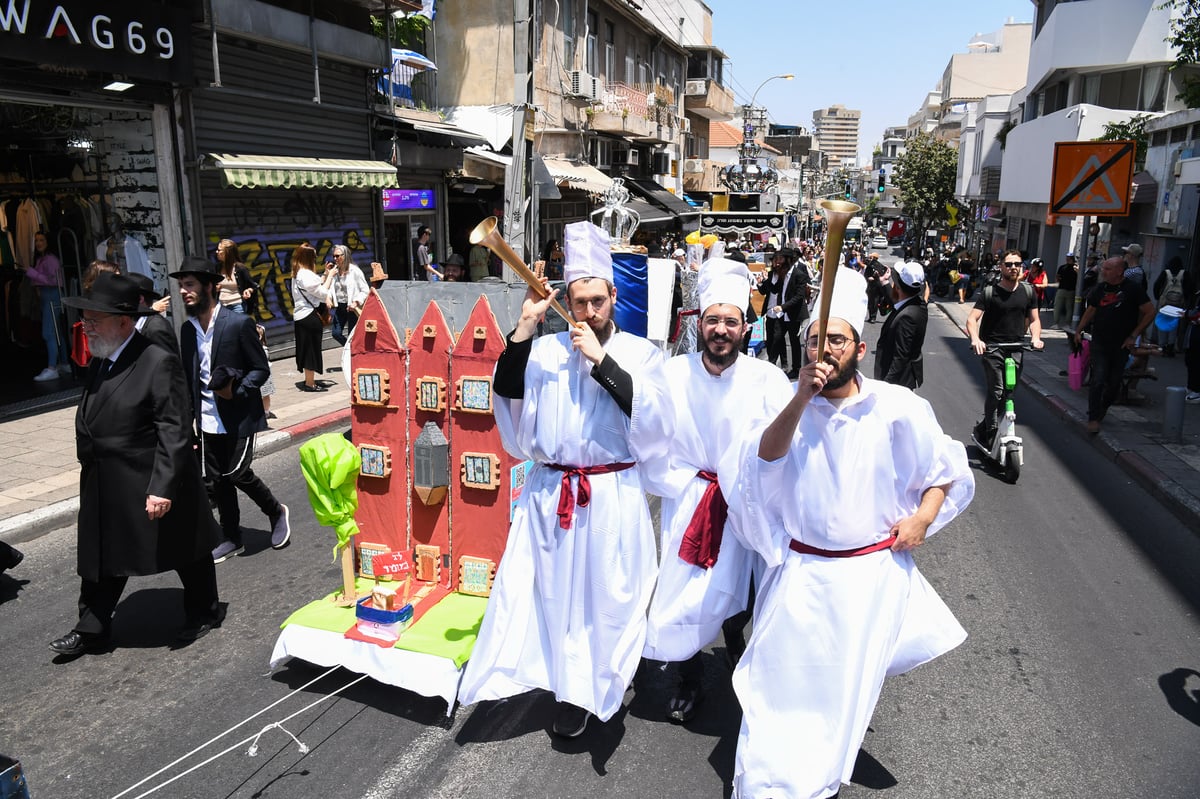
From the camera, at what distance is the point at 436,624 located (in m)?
4.08

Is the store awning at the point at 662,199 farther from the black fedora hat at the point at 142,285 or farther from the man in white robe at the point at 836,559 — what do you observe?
the man in white robe at the point at 836,559

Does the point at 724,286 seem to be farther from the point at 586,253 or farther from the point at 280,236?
the point at 280,236

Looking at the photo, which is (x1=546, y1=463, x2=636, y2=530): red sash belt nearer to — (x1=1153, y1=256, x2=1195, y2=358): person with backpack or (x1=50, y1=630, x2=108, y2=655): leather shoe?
(x1=50, y1=630, x2=108, y2=655): leather shoe

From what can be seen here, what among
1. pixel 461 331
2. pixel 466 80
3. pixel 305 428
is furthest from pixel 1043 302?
pixel 461 331

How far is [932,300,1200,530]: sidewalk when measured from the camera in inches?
289

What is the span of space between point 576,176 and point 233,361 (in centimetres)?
1697

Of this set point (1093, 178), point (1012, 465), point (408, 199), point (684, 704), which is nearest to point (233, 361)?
point (684, 704)

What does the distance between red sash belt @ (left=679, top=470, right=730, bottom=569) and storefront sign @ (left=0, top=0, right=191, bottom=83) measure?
8.76 metres

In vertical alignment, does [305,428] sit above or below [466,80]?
below

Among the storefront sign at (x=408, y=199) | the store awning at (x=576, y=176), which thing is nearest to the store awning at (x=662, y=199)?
the store awning at (x=576, y=176)

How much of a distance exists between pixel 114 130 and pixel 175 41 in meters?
1.55

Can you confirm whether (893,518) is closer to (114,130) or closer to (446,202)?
(114,130)

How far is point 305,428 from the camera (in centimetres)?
912

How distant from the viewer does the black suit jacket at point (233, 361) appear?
17.7 ft
